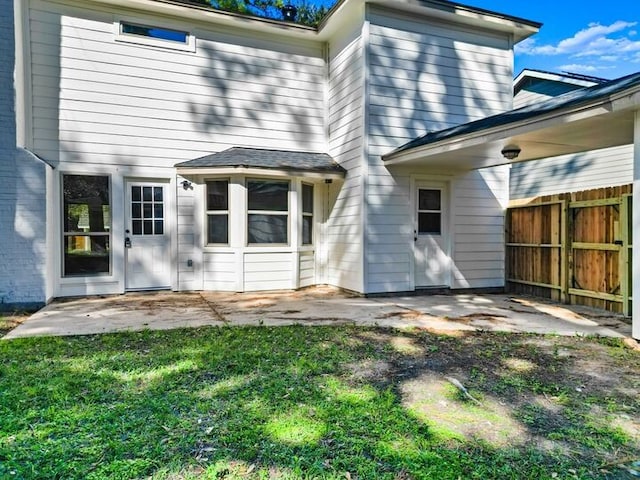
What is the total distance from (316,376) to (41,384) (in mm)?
1964

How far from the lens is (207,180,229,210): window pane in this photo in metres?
7.46

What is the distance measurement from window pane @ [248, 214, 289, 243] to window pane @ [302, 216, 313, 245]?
0.40 meters

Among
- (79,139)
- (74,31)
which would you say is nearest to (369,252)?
(79,139)

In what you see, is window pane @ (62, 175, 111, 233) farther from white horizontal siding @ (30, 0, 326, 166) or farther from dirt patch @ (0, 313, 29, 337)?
dirt patch @ (0, 313, 29, 337)

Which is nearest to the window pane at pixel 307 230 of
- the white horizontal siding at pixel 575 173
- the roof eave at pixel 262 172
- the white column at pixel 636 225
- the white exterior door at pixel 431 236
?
the roof eave at pixel 262 172

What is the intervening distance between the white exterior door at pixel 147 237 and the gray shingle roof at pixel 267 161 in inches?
29.7

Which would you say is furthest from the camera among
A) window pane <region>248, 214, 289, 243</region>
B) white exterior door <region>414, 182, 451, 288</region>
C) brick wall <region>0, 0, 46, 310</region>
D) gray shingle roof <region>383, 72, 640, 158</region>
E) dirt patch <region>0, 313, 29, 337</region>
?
window pane <region>248, 214, 289, 243</region>

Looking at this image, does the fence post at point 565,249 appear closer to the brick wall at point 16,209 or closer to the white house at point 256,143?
the white house at point 256,143

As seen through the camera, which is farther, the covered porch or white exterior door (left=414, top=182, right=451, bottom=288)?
white exterior door (left=414, top=182, right=451, bottom=288)

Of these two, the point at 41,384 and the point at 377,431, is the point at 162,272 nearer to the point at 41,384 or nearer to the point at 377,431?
the point at 41,384

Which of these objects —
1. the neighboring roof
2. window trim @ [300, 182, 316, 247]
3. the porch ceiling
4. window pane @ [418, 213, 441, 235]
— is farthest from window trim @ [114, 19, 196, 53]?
the neighboring roof

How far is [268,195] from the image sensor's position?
7531 mm

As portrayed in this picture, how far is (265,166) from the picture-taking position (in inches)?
279

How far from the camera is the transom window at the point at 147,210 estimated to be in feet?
23.6
